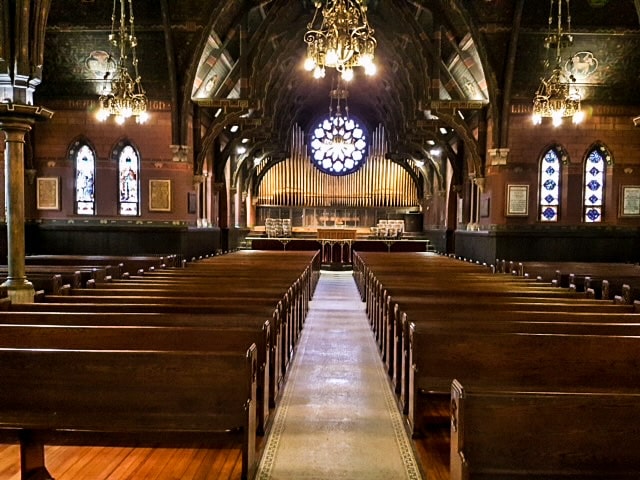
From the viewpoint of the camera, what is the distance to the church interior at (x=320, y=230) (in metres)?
4.29

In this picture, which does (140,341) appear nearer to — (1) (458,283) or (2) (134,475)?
(2) (134,475)

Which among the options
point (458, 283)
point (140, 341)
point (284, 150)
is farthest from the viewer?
point (284, 150)

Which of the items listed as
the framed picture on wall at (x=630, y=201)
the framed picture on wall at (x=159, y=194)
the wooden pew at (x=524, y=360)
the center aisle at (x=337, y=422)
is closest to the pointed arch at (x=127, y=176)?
the framed picture on wall at (x=159, y=194)

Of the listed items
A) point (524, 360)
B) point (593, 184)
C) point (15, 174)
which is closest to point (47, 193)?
point (15, 174)

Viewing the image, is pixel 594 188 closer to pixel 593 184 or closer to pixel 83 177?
pixel 593 184

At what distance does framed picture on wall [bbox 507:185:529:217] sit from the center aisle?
8.01 metres

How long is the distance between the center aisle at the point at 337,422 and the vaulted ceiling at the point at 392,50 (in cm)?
892

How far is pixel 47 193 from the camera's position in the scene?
589 inches

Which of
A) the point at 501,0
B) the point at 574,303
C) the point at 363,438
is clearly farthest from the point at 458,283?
the point at 501,0

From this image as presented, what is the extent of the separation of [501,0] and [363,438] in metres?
11.8

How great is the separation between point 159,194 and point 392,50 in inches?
370

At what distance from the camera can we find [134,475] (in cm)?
368

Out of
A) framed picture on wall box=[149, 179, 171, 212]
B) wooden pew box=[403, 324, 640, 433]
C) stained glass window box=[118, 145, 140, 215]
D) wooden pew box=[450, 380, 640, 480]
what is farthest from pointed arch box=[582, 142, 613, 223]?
wooden pew box=[450, 380, 640, 480]

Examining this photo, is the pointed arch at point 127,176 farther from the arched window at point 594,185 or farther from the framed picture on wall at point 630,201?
the framed picture on wall at point 630,201
